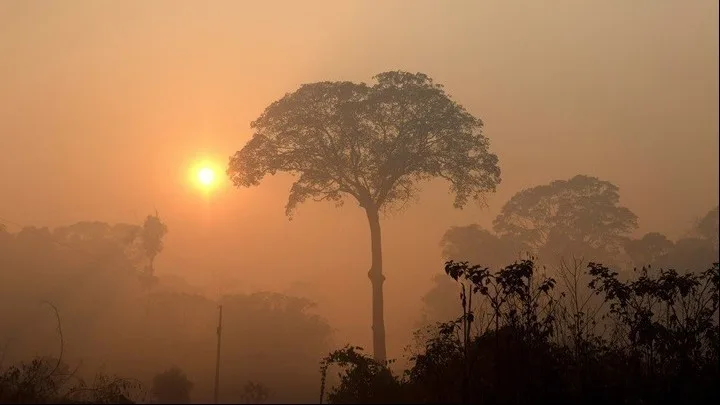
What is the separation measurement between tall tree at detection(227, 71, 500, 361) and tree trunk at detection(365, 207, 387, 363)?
2.7 inches

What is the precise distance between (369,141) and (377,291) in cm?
704

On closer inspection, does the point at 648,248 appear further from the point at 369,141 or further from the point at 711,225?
Result: the point at 369,141

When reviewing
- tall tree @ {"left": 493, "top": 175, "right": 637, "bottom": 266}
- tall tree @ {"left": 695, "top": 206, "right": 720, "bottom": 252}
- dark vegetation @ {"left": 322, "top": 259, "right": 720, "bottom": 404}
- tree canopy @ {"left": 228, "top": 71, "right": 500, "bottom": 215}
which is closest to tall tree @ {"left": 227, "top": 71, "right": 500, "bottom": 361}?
tree canopy @ {"left": 228, "top": 71, "right": 500, "bottom": 215}

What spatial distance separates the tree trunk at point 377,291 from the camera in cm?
2357

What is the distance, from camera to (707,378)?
885cm

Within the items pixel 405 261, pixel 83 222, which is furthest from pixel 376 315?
pixel 83 222

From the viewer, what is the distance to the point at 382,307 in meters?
24.2

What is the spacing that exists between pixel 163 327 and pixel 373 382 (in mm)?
40454

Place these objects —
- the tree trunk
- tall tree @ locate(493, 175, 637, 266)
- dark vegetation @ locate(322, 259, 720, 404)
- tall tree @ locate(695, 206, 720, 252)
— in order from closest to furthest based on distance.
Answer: dark vegetation @ locate(322, 259, 720, 404) → the tree trunk → tall tree @ locate(493, 175, 637, 266) → tall tree @ locate(695, 206, 720, 252)

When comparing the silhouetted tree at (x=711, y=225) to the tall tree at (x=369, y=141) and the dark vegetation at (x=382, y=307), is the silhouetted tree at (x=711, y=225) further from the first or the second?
the tall tree at (x=369, y=141)

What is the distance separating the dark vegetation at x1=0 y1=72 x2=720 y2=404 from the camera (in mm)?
9336

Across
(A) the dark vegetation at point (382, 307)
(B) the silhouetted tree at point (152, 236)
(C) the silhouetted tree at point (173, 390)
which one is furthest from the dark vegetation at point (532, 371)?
(B) the silhouetted tree at point (152, 236)

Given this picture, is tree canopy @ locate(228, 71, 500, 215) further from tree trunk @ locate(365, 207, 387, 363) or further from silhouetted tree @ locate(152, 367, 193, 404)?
silhouetted tree @ locate(152, 367, 193, 404)

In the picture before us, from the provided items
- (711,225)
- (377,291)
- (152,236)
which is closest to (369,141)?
(377,291)
